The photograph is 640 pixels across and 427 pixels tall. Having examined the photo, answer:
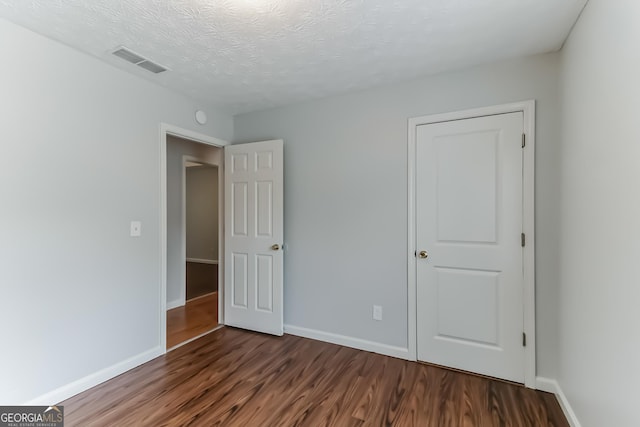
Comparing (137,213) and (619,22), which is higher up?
(619,22)

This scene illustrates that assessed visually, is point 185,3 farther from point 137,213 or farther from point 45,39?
point 137,213

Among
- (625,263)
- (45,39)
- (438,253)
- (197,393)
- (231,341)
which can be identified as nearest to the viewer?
(625,263)

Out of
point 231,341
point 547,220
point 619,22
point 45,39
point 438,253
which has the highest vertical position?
point 45,39

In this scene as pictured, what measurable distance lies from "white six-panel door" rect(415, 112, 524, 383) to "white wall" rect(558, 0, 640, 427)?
1.00 feet

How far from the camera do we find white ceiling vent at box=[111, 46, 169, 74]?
2.08m

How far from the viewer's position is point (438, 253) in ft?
8.05

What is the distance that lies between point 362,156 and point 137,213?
6.58ft

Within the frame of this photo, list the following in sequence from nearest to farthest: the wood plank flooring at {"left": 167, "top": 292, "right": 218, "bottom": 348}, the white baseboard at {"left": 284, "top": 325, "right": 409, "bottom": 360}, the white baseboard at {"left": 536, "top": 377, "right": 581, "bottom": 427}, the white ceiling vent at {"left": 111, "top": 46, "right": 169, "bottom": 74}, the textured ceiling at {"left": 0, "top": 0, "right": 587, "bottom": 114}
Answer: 1. the textured ceiling at {"left": 0, "top": 0, "right": 587, "bottom": 114}
2. the white baseboard at {"left": 536, "top": 377, "right": 581, "bottom": 427}
3. the white ceiling vent at {"left": 111, "top": 46, "right": 169, "bottom": 74}
4. the white baseboard at {"left": 284, "top": 325, "right": 409, "bottom": 360}
5. the wood plank flooring at {"left": 167, "top": 292, "right": 218, "bottom": 348}

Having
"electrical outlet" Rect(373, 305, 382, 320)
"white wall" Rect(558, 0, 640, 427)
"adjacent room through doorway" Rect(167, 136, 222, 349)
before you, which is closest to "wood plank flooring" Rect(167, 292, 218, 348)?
"adjacent room through doorway" Rect(167, 136, 222, 349)

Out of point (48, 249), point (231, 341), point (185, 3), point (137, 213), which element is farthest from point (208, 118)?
point (231, 341)

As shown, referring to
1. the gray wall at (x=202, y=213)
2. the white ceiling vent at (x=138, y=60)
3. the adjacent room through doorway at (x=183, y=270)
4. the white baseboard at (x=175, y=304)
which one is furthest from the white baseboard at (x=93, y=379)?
the gray wall at (x=202, y=213)
